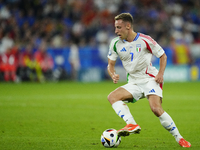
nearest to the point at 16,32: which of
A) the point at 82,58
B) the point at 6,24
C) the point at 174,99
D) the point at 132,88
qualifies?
the point at 6,24

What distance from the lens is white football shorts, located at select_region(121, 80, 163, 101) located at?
5980 millimetres

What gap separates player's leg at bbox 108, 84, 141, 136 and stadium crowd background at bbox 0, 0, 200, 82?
14.9m

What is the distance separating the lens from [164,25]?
24359 millimetres

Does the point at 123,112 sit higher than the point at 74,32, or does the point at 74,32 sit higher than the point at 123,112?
the point at 123,112

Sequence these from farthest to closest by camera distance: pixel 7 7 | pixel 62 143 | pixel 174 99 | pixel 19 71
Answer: pixel 7 7 → pixel 19 71 → pixel 174 99 → pixel 62 143

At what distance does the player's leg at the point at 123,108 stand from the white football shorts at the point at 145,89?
0.25 ft

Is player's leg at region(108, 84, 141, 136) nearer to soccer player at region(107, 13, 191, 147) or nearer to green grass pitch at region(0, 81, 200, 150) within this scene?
soccer player at region(107, 13, 191, 147)

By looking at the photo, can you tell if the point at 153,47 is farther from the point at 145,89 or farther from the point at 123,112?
the point at 123,112

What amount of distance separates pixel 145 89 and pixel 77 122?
112 inches

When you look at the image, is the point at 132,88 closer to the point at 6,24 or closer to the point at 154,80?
the point at 154,80

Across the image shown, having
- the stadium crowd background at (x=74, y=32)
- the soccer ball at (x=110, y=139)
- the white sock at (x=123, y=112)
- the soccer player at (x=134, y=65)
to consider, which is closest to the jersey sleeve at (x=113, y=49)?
the soccer player at (x=134, y=65)

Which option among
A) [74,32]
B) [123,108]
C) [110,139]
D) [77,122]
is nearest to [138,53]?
[123,108]

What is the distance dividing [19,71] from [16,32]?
95.0 inches

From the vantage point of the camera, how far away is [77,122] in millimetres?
8492
